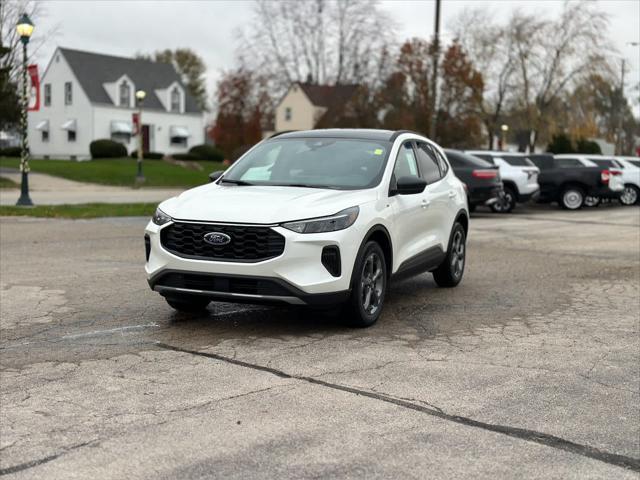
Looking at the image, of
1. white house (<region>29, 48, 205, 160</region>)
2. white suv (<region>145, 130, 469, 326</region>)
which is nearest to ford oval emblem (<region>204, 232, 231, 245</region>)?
white suv (<region>145, 130, 469, 326</region>)

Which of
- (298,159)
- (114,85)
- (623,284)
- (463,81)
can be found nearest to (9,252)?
(298,159)

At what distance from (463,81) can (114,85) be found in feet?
96.8

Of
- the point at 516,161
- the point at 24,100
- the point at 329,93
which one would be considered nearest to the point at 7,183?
the point at 24,100

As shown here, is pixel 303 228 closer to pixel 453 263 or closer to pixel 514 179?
pixel 453 263

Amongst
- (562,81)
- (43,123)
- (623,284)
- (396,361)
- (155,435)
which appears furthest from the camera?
(43,123)

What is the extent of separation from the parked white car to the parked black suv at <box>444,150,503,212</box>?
89.2 inches

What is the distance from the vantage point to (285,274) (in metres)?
6.55

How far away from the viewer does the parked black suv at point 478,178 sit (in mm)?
20750

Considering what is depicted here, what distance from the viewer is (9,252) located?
12.2 m

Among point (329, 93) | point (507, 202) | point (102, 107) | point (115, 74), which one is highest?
point (115, 74)

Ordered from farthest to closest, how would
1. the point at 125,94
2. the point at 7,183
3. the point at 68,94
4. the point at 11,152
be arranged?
the point at 125,94 → the point at 68,94 → the point at 11,152 → the point at 7,183

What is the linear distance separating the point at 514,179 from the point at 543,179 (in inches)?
112

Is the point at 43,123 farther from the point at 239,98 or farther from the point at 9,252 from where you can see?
the point at 9,252

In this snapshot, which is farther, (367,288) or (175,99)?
(175,99)
